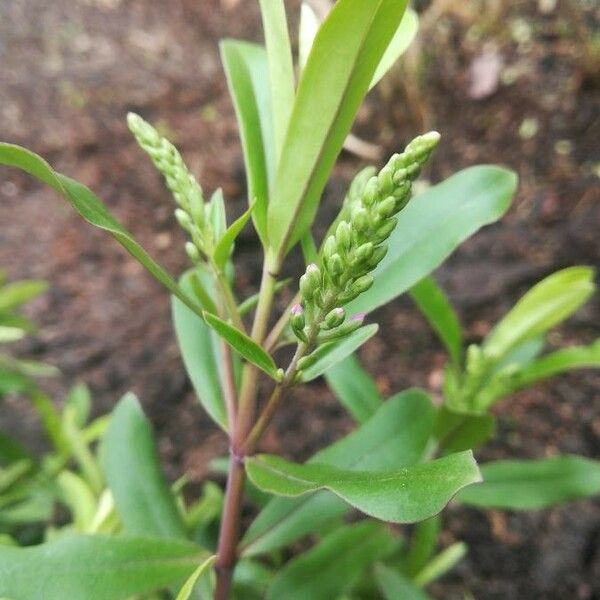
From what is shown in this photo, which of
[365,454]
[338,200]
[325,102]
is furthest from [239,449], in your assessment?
[338,200]

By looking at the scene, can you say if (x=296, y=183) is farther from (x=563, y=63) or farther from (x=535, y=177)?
(x=563, y=63)

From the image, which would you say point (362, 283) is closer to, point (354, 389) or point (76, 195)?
point (76, 195)

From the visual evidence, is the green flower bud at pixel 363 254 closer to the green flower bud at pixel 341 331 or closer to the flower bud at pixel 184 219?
the green flower bud at pixel 341 331

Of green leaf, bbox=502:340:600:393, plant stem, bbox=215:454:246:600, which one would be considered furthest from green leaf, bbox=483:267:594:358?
plant stem, bbox=215:454:246:600

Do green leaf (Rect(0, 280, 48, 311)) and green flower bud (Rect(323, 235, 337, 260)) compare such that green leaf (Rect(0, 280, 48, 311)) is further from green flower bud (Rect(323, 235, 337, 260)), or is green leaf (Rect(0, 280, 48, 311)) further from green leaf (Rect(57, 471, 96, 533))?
green flower bud (Rect(323, 235, 337, 260))

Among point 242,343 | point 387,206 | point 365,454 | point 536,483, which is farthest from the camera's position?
point 536,483
